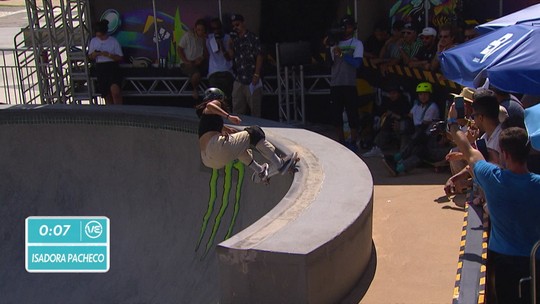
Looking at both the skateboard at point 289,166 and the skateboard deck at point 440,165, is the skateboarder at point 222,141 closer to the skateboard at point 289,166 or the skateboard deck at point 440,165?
the skateboard at point 289,166

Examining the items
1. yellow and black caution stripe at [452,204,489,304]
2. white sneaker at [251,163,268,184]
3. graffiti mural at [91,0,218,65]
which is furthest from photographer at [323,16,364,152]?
yellow and black caution stripe at [452,204,489,304]

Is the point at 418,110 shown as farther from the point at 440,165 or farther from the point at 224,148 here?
the point at 224,148

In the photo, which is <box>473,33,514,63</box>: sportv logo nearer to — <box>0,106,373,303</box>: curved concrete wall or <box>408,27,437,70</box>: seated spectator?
<box>0,106,373,303</box>: curved concrete wall

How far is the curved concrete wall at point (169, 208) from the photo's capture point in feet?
17.2

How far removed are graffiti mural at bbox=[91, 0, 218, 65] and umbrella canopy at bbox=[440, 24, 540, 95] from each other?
22.2ft

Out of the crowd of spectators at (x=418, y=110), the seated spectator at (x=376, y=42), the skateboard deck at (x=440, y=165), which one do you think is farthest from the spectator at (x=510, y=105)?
the seated spectator at (x=376, y=42)

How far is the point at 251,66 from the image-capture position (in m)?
11.6

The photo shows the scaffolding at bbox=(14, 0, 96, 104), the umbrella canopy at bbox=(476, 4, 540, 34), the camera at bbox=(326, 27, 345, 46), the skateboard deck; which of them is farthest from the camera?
the scaffolding at bbox=(14, 0, 96, 104)

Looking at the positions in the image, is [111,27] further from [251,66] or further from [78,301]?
[78,301]

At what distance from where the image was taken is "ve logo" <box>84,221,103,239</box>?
969cm

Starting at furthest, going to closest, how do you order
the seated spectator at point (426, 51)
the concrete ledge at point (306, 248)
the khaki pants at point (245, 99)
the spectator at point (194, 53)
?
the spectator at point (194, 53) < the khaki pants at point (245, 99) < the seated spectator at point (426, 51) < the concrete ledge at point (306, 248)

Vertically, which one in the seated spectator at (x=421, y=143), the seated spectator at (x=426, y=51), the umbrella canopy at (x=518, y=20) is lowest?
the seated spectator at (x=421, y=143)
